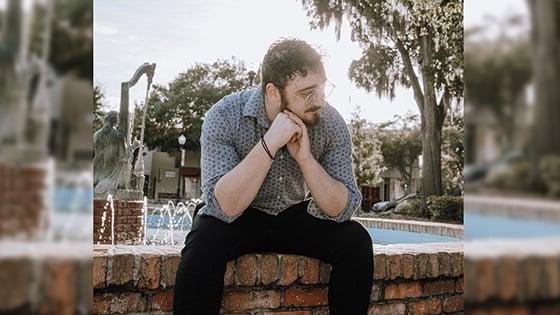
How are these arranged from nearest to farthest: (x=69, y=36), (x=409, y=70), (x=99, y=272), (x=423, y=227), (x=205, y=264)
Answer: (x=69, y=36), (x=205, y=264), (x=99, y=272), (x=423, y=227), (x=409, y=70)

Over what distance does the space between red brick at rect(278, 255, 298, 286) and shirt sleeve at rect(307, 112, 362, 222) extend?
0.46 feet

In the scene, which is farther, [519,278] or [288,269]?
[288,269]

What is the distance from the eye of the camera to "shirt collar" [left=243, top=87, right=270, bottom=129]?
A: 65.5 inches

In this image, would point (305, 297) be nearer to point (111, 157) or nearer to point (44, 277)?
point (44, 277)

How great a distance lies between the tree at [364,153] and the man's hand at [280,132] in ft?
60.0

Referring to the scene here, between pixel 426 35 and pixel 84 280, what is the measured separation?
13669mm

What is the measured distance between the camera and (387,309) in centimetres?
184

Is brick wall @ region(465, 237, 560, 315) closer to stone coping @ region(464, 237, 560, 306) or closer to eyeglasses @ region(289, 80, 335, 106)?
stone coping @ region(464, 237, 560, 306)

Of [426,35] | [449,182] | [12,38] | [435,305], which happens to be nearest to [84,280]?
[12,38]

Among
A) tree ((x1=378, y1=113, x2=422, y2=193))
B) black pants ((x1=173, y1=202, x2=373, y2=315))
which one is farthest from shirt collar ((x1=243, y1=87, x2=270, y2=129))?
tree ((x1=378, y1=113, x2=422, y2=193))

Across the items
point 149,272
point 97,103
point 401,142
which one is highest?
point 401,142

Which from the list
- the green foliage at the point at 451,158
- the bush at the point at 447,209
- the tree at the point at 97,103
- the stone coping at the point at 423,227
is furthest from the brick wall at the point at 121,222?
the green foliage at the point at 451,158

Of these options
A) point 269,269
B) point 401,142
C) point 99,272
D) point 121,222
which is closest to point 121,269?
point 99,272

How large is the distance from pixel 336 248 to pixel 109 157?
14.1 ft
